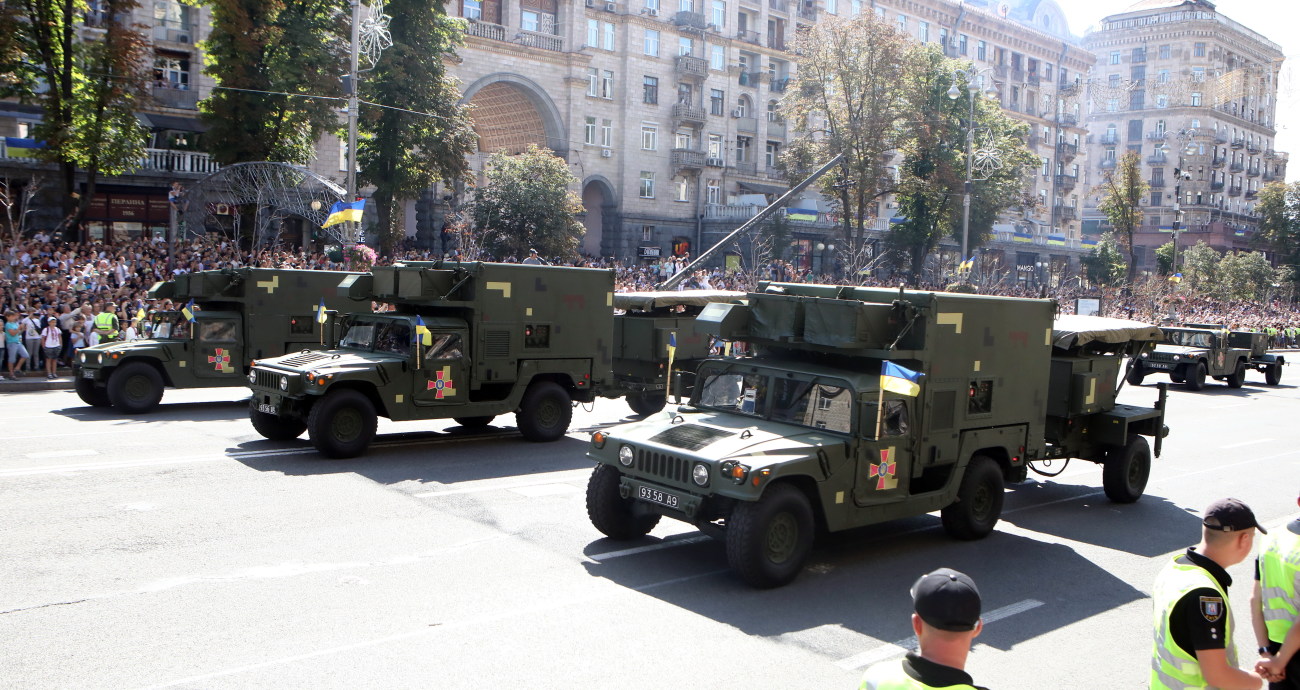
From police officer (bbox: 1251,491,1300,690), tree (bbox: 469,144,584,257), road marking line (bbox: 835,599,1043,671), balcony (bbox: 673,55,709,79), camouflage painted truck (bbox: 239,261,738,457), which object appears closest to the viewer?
police officer (bbox: 1251,491,1300,690)

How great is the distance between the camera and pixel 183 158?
123 feet

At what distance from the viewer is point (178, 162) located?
3728 cm

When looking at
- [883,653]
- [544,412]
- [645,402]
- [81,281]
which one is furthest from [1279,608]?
[81,281]

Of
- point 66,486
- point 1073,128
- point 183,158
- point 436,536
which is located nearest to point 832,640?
point 436,536

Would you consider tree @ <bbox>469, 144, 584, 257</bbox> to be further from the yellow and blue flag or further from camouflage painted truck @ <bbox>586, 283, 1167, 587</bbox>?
the yellow and blue flag

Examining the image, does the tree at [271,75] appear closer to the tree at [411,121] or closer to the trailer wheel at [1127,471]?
the tree at [411,121]

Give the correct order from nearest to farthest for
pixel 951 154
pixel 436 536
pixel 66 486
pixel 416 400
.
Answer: pixel 436 536 < pixel 66 486 < pixel 416 400 < pixel 951 154

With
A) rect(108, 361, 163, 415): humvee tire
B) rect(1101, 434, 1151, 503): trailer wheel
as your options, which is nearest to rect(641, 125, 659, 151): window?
rect(108, 361, 163, 415): humvee tire

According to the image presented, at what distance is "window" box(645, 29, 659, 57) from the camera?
5256 cm

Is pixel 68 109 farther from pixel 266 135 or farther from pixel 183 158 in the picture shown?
pixel 183 158

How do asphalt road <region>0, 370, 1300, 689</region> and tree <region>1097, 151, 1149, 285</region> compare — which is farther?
tree <region>1097, 151, 1149, 285</region>

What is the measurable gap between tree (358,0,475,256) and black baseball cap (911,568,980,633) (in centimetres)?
3319

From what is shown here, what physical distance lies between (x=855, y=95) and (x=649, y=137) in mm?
11612

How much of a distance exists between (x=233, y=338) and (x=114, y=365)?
2019 mm
